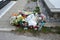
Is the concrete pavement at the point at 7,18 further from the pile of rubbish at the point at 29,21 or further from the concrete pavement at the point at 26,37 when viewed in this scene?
the concrete pavement at the point at 26,37

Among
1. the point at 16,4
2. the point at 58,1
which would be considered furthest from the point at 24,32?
the point at 16,4

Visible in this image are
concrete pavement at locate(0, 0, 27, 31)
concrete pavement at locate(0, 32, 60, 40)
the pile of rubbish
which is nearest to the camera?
concrete pavement at locate(0, 32, 60, 40)

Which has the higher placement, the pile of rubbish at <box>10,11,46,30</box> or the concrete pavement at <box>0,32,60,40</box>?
the pile of rubbish at <box>10,11,46,30</box>

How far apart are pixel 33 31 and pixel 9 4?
3.71 m

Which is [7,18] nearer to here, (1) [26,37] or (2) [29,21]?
(2) [29,21]

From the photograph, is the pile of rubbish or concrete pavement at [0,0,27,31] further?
concrete pavement at [0,0,27,31]

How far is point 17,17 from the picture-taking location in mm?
6836

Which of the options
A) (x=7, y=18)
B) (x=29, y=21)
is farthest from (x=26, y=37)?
(x=7, y=18)

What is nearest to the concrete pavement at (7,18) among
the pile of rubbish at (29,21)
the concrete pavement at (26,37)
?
the pile of rubbish at (29,21)

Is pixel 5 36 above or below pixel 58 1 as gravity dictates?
below

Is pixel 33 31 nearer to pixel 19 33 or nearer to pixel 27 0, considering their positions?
pixel 19 33

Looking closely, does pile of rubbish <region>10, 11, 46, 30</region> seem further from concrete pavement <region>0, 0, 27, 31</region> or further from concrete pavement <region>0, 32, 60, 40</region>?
concrete pavement <region>0, 32, 60, 40</region>

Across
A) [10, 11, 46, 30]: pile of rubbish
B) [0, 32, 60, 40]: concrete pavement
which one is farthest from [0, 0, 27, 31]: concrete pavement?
[0, 32, 60, 40]: concrete pavement

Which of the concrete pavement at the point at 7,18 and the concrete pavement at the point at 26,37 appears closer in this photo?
the concrete pavement at the point at 26,37
